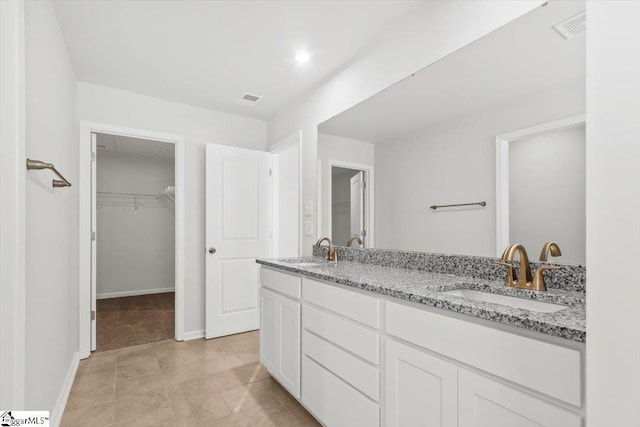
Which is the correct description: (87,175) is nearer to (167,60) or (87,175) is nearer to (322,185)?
(167,60)

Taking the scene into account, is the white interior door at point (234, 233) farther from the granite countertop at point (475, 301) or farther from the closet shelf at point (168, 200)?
the closet shelf at point (168, 200)

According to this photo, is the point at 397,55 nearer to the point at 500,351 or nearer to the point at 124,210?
the point at 500,351

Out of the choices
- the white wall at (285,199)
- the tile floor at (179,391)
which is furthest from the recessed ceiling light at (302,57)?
the tile floor at (179,391)

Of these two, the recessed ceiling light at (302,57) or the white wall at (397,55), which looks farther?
the recessed ceiling light at (302,57)

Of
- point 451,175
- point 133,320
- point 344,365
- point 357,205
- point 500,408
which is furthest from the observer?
point 133,320

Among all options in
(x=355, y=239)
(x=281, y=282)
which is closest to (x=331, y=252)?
(x=355, y=239)

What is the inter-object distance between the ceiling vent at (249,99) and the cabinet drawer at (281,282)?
1712 mm

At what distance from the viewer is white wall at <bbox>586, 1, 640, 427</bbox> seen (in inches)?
24.8

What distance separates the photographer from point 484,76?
1.64 metres

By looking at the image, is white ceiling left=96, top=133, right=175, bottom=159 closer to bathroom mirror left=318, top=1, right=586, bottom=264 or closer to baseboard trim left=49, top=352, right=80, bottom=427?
baseboard trim left=49, top=352, right=80, bottom=427

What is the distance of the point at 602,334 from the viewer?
2.20 feet

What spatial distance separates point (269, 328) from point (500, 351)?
5.57 ft

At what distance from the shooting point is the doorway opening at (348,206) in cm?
239

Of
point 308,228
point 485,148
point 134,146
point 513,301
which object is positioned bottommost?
point 513,301
